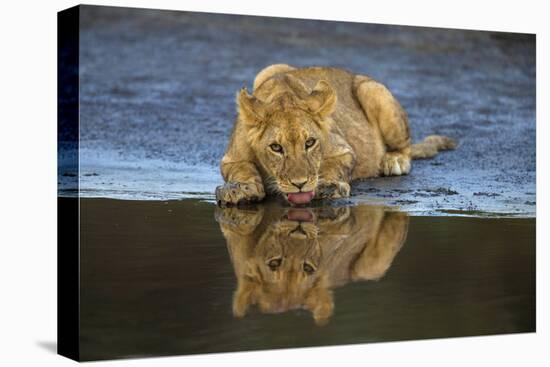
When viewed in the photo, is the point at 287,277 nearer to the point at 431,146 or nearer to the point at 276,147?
the point at 276,147

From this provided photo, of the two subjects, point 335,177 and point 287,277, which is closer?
point 287,277

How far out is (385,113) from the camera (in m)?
11.4

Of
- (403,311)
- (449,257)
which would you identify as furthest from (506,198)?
(403,311)

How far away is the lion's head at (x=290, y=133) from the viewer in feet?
30.5

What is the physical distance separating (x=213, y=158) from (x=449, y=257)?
8.72 feet

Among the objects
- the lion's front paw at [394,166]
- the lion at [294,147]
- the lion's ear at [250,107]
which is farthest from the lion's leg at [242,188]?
the lion's front paw at [394,166]

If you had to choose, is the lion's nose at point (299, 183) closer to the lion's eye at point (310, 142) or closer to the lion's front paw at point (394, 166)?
the lion's eye at point (310, 142)

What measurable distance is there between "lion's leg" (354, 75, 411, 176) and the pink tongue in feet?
6.48

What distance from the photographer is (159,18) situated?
11.3 metres

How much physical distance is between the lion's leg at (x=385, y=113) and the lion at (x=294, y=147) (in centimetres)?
34

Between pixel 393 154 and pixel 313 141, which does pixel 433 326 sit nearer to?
pixel 313 141

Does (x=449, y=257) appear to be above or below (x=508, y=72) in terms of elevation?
below

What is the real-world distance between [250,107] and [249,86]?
2.47 meters

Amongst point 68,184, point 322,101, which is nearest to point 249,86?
point 322,101
